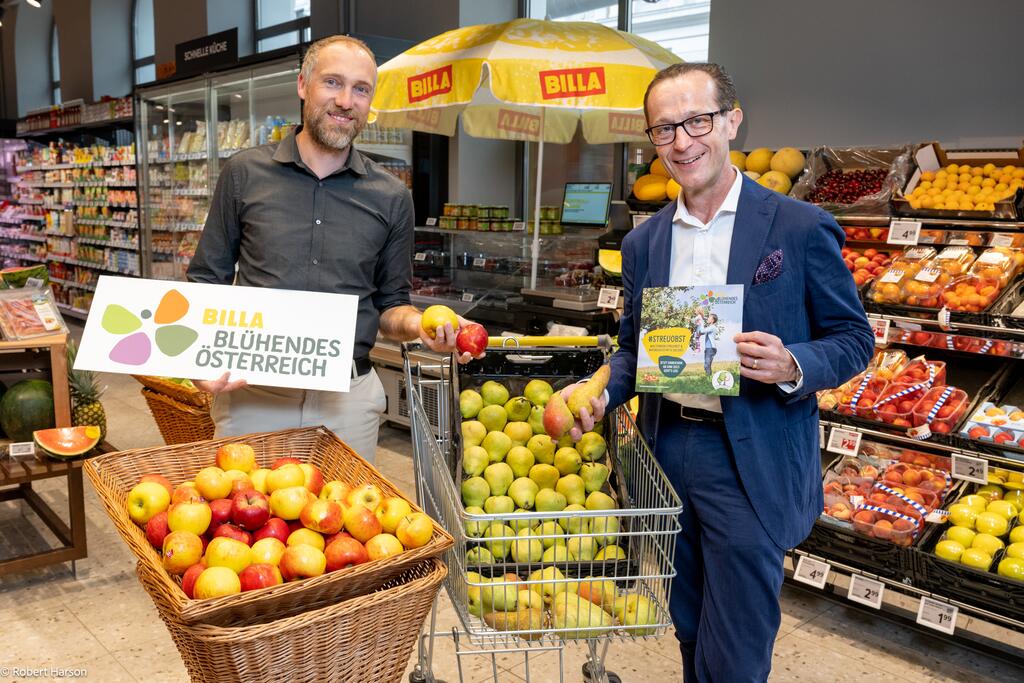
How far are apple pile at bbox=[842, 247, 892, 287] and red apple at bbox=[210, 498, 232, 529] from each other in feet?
9.44

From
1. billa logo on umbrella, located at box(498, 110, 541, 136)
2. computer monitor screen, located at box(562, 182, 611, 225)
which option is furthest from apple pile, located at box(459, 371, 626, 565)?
computer monitor screen, located at box(562, 182, 611, 225)

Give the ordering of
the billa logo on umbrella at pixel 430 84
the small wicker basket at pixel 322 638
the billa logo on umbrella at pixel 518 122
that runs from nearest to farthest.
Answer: the small wicker basket at pixel 322 638 → the billa logo on umbrella at pixel 430 84 → the billa logo on umbrella at pixel 518 122

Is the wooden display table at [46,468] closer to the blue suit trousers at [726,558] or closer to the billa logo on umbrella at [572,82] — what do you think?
the billa logo on umbrella at [572,82]

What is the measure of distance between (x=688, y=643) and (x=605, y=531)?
1.64ft

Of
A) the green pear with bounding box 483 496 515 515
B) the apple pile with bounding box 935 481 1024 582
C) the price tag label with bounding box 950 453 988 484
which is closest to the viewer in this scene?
the green pear with bounding box 483 496 515 515

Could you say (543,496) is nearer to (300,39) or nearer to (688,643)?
(688,643)

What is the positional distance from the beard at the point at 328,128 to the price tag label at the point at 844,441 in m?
2.32

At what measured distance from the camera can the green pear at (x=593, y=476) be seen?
1.91 metres

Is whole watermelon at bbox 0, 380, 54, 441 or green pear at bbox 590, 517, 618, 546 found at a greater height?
green pear at bbox 590, 517, 618, 546

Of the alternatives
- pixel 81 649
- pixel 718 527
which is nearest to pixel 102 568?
pixel 81 649

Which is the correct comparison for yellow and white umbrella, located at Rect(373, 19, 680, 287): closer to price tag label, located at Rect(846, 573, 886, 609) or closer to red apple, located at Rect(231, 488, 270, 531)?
price tag label, located at Rect(846, 573, 886, 609)

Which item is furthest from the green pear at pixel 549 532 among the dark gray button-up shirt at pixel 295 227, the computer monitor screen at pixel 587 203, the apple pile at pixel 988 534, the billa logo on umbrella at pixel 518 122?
the computer monitor screen at pixel 587 203

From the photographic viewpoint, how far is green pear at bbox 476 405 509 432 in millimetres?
2049

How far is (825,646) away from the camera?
3121 millimetres
